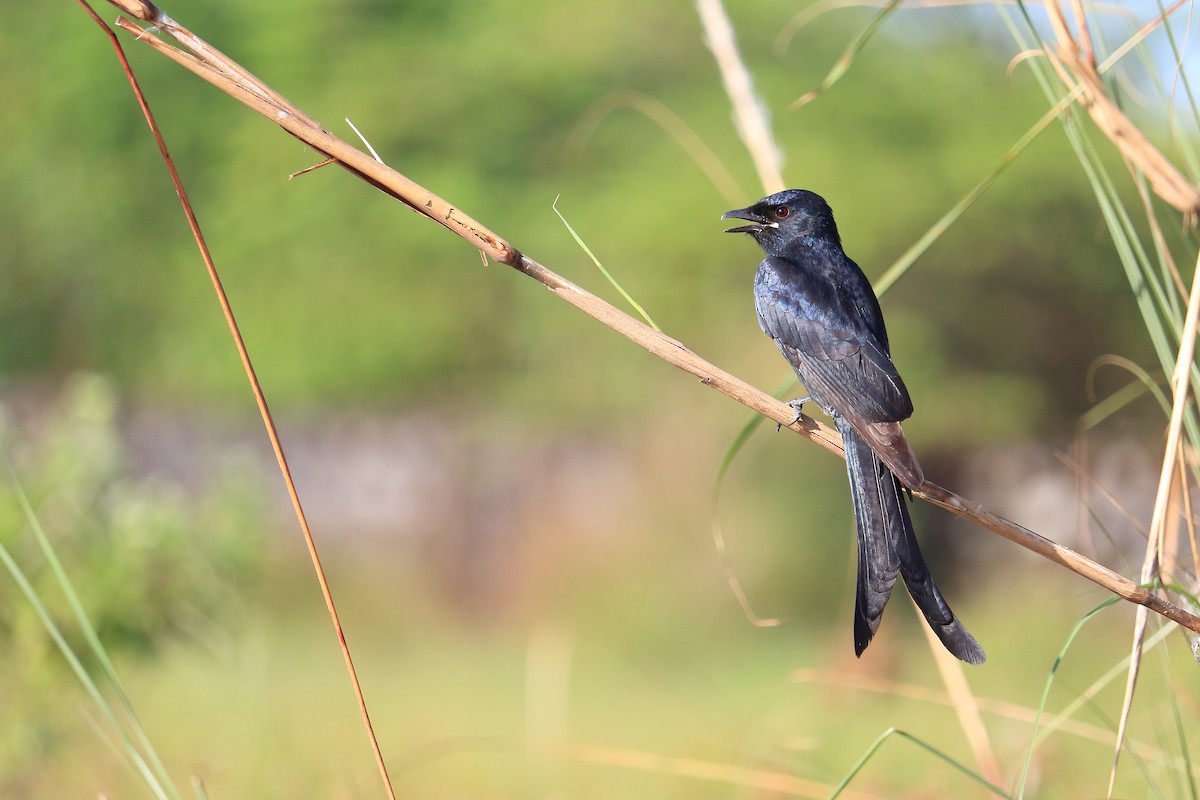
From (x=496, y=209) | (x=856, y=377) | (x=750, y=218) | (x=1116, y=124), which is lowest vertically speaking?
(x=1116, y=124)

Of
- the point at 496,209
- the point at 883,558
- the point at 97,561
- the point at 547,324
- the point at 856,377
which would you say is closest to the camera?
the point at 883,558

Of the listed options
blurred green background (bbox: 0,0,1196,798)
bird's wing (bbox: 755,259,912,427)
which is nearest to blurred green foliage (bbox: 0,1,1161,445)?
blurred green background (bbox: 0,0,1196,798)

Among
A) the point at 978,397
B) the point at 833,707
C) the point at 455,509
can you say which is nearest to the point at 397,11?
the point at 455,509

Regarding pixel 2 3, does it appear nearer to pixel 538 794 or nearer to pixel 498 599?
pixel 498 599

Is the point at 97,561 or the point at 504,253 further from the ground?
the point at 97,561

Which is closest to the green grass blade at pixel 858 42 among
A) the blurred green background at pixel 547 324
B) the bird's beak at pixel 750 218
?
the bird's beak at pixel 750 218

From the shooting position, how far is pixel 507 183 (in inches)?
324

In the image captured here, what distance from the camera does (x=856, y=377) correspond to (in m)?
1.59

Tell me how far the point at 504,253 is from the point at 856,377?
0.79 meters

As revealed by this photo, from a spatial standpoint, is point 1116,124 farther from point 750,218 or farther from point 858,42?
point 750,218

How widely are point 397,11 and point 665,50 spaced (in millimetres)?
2105

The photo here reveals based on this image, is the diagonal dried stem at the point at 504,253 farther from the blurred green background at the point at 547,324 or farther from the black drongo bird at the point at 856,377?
the blurred green background at the point at 547,324

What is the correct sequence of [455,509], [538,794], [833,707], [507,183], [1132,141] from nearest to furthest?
1. [1132,141]
2. [538,794]
3. [833,707]
4. [507,183]
5. [455,509]

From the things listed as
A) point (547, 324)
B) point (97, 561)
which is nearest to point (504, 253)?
point (97, 561)
